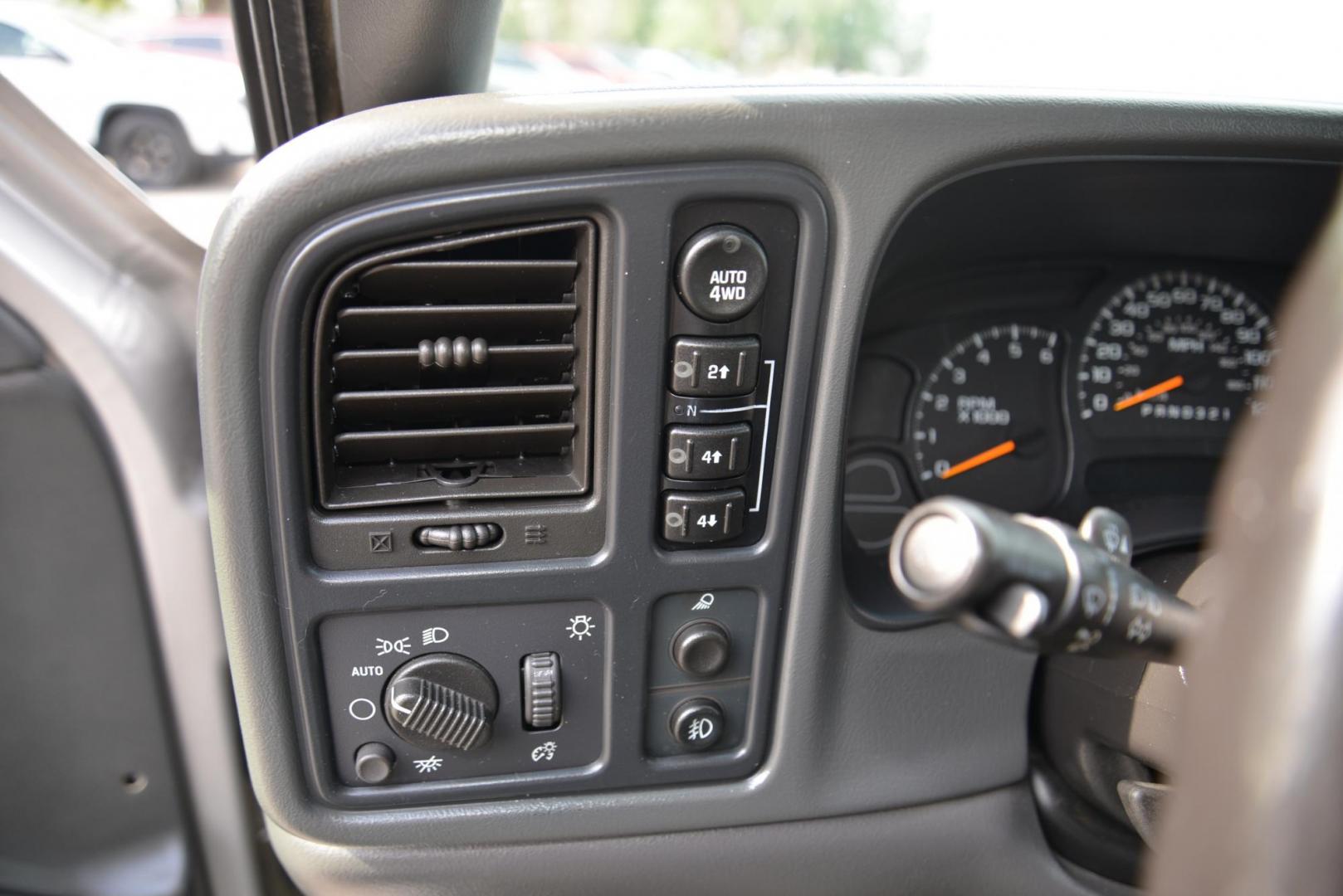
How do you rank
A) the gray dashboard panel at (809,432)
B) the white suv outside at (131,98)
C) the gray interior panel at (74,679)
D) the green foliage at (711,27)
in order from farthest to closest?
the green foliage at (711,27) < the white suv outside at (131,98) < the gray interior panel at (74,679) < the gray dashboard panel at (809,432)

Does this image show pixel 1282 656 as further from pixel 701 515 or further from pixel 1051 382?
pixel 1051 382

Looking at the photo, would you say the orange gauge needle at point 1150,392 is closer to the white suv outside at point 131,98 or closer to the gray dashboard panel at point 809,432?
the gray dashboard panel at point 809,432

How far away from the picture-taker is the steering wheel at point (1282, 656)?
0.42m

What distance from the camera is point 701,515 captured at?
1065mm

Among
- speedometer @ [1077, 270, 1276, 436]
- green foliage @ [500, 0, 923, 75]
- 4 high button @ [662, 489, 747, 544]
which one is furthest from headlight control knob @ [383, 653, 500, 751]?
green foliage @ [500, 0, 923, 75]

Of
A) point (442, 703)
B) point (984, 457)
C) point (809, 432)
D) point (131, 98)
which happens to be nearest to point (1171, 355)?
point (984, 457)

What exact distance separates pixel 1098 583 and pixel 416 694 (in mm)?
723

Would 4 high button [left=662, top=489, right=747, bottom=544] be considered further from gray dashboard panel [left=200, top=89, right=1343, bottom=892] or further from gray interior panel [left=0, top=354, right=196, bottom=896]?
gray interior panel [left=0, top=354, right=196, bottom=896]

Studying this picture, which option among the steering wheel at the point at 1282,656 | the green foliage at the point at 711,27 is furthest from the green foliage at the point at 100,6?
the steering wheel at the point at 1282,656

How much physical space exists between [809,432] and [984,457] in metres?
0.45

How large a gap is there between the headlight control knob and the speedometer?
35.3 inches

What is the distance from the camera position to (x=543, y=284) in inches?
39.5

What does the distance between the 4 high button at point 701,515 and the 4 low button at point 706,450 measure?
0.02 metres

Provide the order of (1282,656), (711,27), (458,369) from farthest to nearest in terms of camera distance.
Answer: (711,27) < (458,369) < (1282,656)
